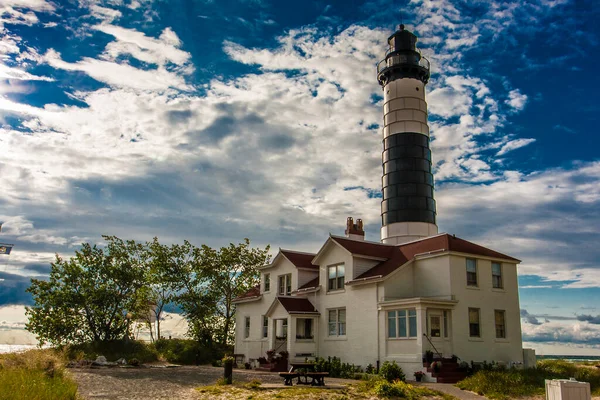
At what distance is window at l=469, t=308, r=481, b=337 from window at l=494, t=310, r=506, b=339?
134 cm

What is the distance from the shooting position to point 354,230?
34.0m

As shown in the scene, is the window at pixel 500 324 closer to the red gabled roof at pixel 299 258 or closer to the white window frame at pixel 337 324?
the white window frame at pixel 337 324

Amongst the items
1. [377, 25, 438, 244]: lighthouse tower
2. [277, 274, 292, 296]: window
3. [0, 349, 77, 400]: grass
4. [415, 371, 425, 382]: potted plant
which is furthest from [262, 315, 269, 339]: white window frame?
[0, 349, 77, 400]: grass

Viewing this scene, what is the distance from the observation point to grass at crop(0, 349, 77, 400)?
12023 mm

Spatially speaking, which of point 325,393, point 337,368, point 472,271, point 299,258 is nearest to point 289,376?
point 325,393

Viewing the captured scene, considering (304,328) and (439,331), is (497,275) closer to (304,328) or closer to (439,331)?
(439,331)

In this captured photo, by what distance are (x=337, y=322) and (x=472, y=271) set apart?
7.68 metres

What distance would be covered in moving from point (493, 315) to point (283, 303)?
36.4 ft

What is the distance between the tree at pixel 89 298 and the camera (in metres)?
34.2

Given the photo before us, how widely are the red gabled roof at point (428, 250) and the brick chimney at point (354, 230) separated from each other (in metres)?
5.41

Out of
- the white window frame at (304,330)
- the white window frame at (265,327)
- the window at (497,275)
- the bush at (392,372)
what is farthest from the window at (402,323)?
the white window frame at (265,327)

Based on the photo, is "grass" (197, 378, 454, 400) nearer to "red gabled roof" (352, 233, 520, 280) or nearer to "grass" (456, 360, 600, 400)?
"grass" (456, 360, 600, 400)

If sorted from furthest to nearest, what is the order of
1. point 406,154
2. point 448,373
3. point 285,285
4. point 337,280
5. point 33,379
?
Result: 1. point 406,154
2. point 285,285
3. point 337,280
4. point 448,373
5. point 33,379

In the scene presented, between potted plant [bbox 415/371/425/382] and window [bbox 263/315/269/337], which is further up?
window [bbox 263/315/269/337]
